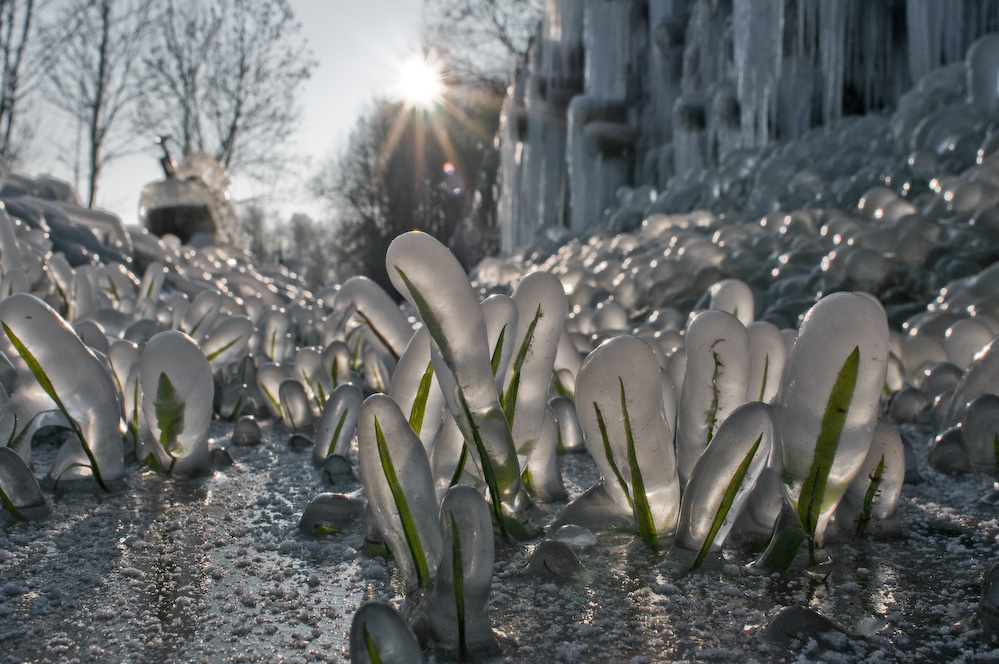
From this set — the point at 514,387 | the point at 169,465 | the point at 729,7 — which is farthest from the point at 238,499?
the point at 729,7

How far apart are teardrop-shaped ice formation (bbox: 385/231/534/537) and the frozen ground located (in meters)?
0.11

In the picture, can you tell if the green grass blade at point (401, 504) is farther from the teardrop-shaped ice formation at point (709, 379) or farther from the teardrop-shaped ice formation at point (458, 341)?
the teardrop-shaped ice formation at point (709, 379)

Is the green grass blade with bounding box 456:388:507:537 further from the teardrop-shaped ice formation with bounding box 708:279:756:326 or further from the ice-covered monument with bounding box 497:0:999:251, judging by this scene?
the ice-covered monument with bounding box 497:0:999:251

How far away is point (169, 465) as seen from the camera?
1.02 metres

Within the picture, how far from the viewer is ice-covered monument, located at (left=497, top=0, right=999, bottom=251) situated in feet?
16.3

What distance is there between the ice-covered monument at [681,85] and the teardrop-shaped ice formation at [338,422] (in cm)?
392

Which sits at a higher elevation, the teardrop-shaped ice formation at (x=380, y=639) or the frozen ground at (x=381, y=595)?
the teardrop-shaped ice formation at (x=380, y=639)

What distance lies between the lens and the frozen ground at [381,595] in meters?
0.55

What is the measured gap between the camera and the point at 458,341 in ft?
2.05

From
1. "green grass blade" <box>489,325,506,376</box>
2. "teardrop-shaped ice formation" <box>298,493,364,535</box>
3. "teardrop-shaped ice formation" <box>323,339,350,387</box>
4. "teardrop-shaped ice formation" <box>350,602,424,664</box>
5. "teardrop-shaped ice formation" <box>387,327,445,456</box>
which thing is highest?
"green grass blade" <box>489,325,506,376</box>

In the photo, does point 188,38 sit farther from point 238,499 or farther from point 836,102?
point 238,499

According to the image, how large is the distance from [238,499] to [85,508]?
159mm

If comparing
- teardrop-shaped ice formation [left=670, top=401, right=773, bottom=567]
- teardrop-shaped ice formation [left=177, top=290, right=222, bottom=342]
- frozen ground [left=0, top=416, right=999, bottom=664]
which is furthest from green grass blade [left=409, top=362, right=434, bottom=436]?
teardrop-shaped ice formation [left=177, top=290, right=222, bottom=342]

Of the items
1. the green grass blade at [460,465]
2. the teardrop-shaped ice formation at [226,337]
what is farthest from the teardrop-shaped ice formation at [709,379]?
the teardrop-shaped ice formation at [226,337]
